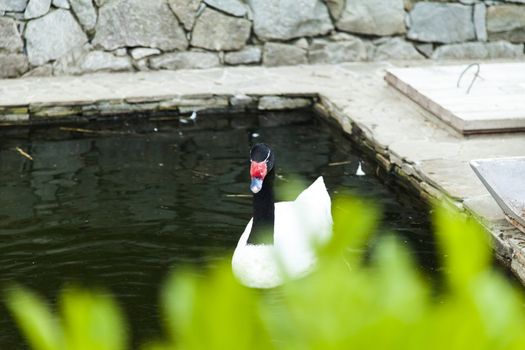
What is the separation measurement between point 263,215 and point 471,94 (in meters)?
3.26

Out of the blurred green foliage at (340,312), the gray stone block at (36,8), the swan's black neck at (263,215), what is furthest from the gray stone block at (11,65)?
the blurred green foliage at (340,312)

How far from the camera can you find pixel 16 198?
668 cm

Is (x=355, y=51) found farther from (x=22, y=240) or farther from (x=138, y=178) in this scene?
(x=22, y=240)

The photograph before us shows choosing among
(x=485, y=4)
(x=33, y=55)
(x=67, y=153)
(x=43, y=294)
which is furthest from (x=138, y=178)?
A: (x=485, y=4)

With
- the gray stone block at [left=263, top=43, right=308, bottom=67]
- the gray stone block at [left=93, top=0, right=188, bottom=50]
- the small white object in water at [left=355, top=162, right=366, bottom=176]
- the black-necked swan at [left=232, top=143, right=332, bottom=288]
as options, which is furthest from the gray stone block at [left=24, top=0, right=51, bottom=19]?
the black-necked swan at [left=232, top=143, right=332, bottom=288]

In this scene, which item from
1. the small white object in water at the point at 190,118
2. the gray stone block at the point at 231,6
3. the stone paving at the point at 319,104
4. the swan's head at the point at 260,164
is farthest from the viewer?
the gray stone block at the point at 231,6

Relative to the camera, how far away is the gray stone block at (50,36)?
9242 millimetres

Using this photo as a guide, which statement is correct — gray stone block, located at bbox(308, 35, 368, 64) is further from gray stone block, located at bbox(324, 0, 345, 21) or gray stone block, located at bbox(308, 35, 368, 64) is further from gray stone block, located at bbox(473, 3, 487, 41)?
gray stone block, located at bbox(473, 3, 487, 41)

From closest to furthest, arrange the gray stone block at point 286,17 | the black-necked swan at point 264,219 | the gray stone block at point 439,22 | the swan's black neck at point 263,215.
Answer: the black-necked swan at point 264,219
the swan's black neck at point 263,215
the gray stone block at point 286,17
the gray stone block at point 439,22

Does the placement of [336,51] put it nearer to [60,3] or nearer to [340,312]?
[60,3]

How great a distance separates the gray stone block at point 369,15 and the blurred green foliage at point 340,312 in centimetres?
903

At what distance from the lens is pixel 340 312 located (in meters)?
0.88

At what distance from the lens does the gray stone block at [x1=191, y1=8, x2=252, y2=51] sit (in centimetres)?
955

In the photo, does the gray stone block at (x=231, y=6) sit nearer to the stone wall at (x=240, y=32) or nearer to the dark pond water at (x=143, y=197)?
the stone wall at (x=240, y=32)
